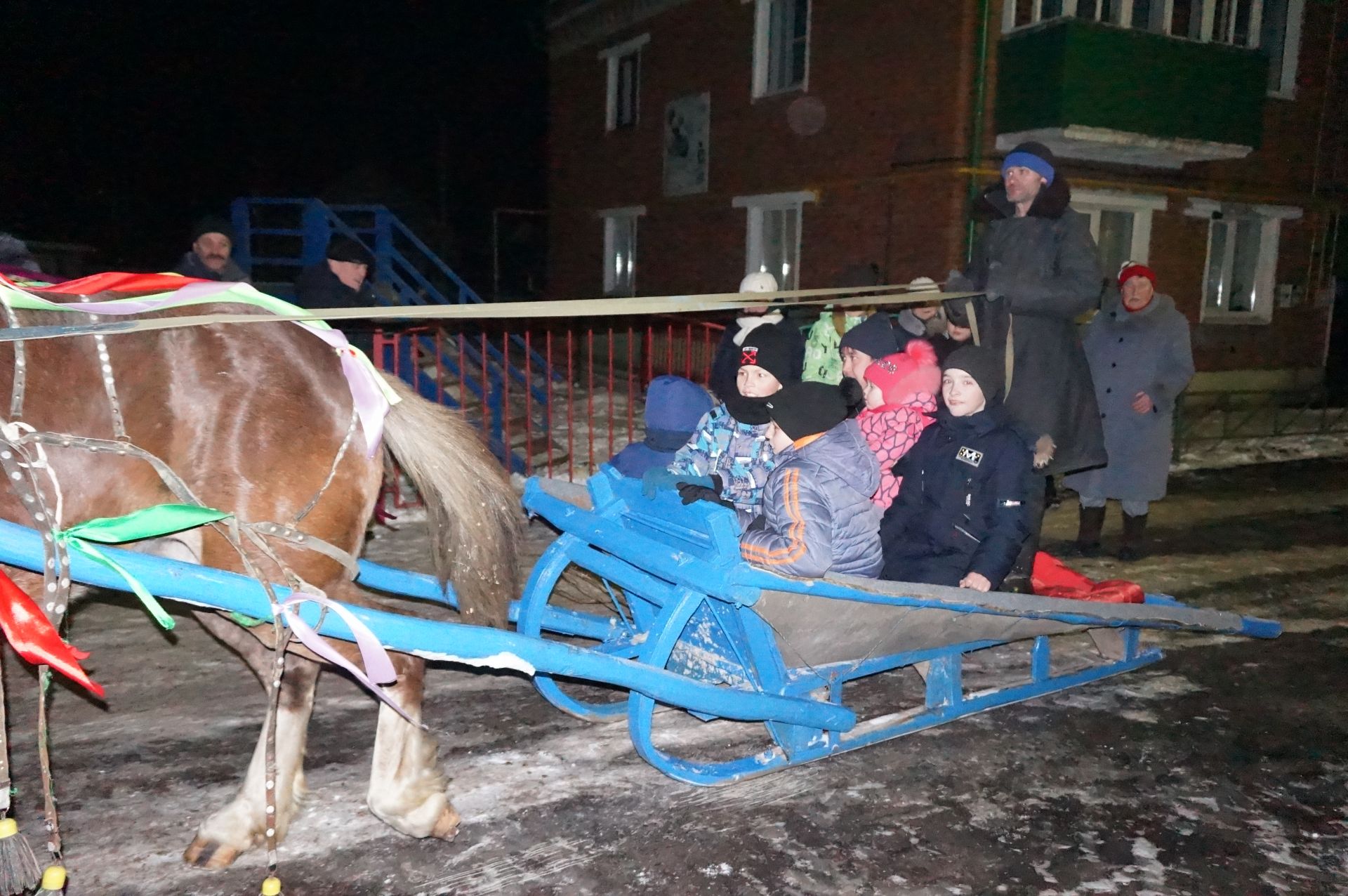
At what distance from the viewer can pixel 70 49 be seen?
20625 millimetres

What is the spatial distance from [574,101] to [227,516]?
17.8m

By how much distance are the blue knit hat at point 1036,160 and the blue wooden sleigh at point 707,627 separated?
181 centimetres

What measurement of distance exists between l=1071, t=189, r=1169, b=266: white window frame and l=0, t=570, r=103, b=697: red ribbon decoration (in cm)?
1192

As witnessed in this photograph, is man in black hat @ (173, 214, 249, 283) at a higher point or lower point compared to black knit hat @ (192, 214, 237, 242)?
lower

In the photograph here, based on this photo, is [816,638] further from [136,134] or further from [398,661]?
[136,134]

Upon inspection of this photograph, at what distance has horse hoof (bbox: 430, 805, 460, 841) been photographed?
276cm

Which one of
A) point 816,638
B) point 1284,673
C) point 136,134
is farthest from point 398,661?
point 136,134

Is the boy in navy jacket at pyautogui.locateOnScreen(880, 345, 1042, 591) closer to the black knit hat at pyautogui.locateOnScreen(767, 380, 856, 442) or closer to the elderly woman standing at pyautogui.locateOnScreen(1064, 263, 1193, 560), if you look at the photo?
the black knit hat at pyautogui.locateOnScreen(767, 380, 856, 442)

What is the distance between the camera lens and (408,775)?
9.20ft

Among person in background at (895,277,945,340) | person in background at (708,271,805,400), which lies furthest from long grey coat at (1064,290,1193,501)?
person in background at (708,271,805,400)

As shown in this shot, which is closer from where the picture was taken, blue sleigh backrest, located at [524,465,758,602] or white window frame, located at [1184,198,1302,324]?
blue sleigh backrest, located at [524,465,758,602]

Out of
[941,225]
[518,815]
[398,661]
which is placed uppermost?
[941,225]

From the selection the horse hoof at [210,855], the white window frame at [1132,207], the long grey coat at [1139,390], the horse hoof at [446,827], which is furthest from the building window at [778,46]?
the horse hoof at [210,855]

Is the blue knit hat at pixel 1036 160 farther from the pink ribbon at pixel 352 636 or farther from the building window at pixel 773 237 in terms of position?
the building window at pixel 773 237
